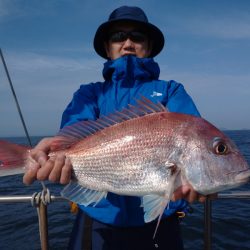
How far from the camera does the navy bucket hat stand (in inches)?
154

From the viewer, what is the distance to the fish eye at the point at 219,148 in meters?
2.60

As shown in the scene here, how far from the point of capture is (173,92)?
11.5 ft

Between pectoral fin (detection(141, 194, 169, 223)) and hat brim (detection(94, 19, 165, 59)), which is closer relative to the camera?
pectoral fin (detection(141, 194, 169, 223))

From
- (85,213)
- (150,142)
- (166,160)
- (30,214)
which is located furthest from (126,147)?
(30,214)

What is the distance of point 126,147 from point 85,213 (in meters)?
1.08

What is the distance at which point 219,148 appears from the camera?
2.60 meters

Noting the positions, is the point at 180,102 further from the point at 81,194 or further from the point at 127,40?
the point at 81,194

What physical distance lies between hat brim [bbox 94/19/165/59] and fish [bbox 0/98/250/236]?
1.71 meters

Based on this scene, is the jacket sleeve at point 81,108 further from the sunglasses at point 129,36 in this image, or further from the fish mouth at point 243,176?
the fish mouth at point 243,176

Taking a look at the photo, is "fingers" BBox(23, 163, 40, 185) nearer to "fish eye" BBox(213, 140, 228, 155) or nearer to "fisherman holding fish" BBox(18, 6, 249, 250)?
"fisherman holding fish" BBox(18, 6, 249, 250)

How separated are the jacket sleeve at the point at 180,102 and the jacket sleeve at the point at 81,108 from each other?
0.86 m

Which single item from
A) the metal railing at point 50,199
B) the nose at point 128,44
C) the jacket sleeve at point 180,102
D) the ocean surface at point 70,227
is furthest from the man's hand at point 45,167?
the ocean surface at point 70,227

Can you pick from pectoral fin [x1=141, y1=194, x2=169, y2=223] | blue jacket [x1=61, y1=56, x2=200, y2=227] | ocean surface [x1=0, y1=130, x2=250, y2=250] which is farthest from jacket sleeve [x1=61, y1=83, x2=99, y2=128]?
ocean surface [x1=0, y1=130, x2=250, y2=250]

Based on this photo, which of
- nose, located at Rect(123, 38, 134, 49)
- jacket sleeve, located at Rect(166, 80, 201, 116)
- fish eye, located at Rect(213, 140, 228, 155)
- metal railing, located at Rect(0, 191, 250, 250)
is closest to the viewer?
fish eye, located at Rect(213, 140, 228, 155)
